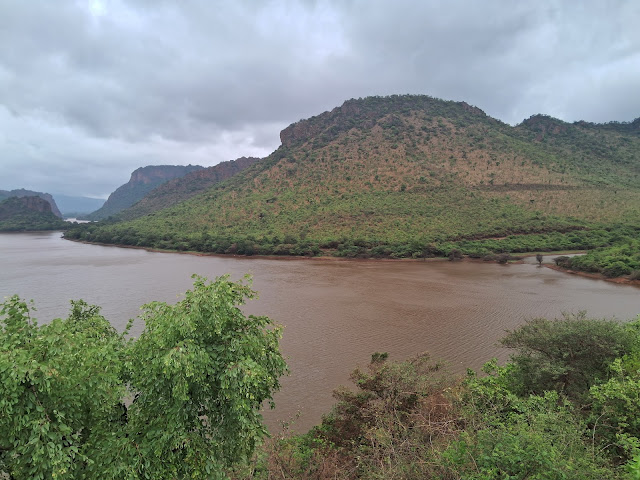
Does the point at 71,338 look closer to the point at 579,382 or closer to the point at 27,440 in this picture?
the point at 27,440

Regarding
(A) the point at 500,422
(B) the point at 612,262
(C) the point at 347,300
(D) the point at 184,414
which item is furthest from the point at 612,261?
(D) the point at 184,414

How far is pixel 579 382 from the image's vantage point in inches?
323

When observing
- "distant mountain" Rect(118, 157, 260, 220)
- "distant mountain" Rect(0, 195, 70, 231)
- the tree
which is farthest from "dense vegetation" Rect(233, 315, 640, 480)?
"distant mountain" Rect(0, 195, 70, 231)

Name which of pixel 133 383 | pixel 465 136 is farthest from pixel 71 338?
pixel 465 136

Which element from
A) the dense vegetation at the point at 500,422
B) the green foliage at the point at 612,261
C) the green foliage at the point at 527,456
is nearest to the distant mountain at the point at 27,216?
the dense vegetation at the point at 500,422

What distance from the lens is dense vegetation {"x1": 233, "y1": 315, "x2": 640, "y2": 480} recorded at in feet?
14.4

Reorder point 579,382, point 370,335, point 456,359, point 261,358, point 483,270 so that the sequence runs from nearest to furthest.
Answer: point 261,358 < point 579,382 < point 456,359 < point 370,335 < point 483,270

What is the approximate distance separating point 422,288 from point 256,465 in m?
22.2

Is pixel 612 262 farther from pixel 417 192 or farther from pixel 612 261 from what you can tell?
pixel 417 192

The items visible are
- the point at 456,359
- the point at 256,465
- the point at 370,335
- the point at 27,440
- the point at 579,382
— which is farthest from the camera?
the point at 370,335

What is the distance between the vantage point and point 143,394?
4504mm

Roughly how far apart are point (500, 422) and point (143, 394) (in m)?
5.63

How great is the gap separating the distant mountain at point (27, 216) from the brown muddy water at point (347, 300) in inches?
2452

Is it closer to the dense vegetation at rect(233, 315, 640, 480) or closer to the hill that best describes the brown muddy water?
the dense vegetation at rect(233, 315, 640, 480)
